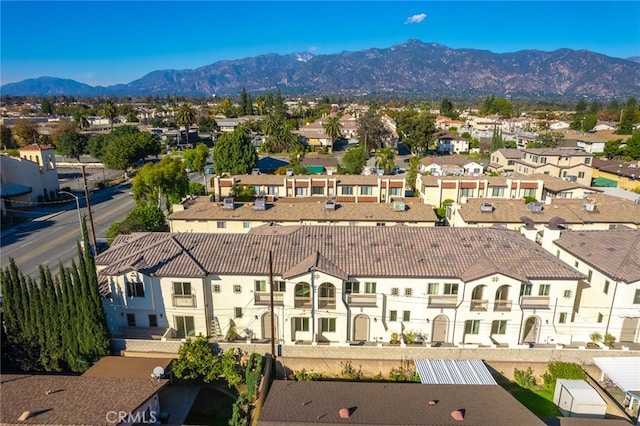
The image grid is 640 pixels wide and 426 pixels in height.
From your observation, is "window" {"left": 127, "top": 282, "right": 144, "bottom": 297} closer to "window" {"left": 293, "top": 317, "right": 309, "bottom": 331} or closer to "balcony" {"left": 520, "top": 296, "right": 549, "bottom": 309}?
"window" {"left": 293, "top": 317, "right": 309, "bottom": 331}

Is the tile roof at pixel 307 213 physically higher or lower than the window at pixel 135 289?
higher

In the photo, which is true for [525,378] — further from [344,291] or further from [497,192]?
[497,192]

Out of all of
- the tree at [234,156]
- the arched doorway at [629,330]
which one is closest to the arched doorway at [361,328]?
the arched doorway at [629,330]

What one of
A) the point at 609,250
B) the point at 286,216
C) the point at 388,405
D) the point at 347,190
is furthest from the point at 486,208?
the point at 388,405

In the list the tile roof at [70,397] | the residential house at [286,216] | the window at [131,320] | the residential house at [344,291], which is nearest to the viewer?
the tile roof at [70,397]

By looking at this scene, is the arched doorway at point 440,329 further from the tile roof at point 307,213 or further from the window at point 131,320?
the window at point 131,320

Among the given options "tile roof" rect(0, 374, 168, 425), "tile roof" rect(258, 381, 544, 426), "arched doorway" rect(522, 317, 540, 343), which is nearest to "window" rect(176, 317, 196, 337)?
"tile roof" rect(0, 374, 168, 425)
